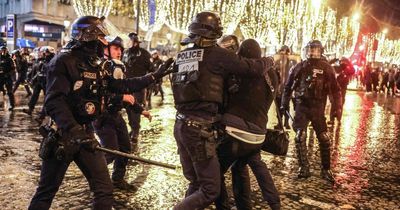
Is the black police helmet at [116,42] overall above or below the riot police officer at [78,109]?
above

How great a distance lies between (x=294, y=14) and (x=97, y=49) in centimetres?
2892

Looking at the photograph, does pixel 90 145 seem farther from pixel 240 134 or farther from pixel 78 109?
pixel 240 134

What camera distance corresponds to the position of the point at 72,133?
3473mm

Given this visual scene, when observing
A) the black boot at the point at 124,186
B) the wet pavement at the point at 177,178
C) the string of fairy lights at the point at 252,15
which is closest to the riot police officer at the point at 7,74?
the wet pavement at the point at 177,178

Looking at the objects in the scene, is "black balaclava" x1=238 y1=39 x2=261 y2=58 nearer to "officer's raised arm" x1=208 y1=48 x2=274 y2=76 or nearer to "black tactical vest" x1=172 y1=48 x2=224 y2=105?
"officer's raised arm" x1=208 y1=48 x2=274 y2=76

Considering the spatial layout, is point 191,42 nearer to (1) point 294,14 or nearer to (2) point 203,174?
(2) point 203,174

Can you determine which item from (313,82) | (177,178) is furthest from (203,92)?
(313,82)

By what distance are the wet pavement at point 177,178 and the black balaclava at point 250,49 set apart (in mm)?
1765

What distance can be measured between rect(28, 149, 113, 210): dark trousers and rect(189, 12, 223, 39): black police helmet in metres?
1.31

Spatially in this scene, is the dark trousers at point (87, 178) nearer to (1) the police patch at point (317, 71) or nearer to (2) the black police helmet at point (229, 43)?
(2) the black police helmet at point (229, 43)

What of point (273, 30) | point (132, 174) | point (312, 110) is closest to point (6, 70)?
point (132, 174)

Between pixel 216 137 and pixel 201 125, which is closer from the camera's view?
pixel 201 125

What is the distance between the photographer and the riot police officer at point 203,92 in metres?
3.83

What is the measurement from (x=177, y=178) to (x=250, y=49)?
2443mm
